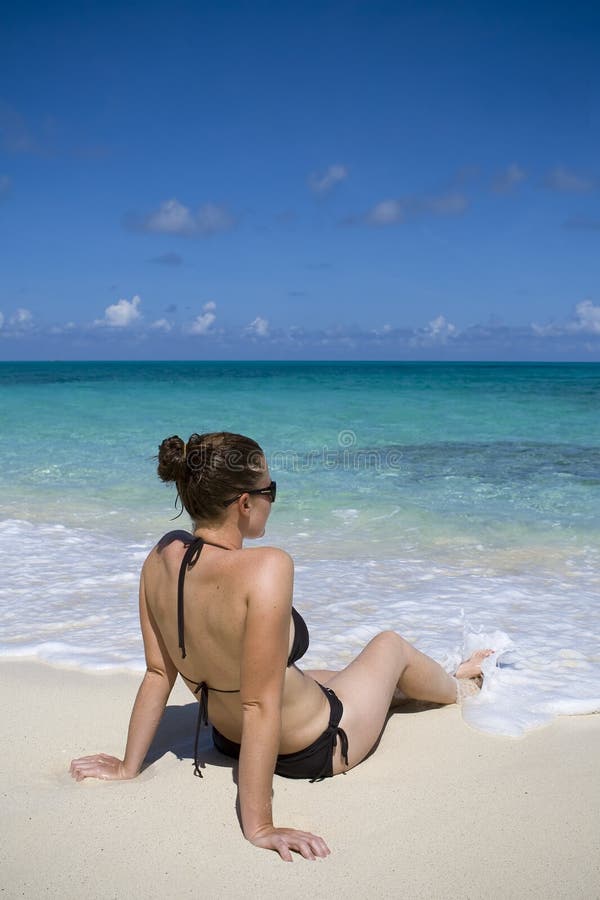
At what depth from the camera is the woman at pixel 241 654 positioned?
2.46m

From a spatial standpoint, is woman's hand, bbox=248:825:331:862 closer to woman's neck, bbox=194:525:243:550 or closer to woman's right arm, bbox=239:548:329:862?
woman's right arm, bbox=239:548:329:862

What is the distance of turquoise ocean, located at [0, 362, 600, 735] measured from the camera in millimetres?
4383

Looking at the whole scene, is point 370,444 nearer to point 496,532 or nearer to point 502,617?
point 496,532

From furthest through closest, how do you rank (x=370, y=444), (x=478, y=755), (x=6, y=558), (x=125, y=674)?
(x=370, y=444) → (x=6, y=558) → (x=125, y=674) → (x=478, y=755)

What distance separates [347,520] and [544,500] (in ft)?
8.76

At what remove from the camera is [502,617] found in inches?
204

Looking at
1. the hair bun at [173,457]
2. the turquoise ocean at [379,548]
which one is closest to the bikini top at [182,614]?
the hair bun at [173,457]

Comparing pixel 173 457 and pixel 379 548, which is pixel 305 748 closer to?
pixel 173 457

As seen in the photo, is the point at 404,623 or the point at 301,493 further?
the point at 301,493

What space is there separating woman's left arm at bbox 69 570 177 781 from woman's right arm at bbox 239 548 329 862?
0.51 meters

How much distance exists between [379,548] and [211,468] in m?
4.66

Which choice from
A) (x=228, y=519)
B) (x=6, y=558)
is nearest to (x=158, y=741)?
(x=228, y=519)

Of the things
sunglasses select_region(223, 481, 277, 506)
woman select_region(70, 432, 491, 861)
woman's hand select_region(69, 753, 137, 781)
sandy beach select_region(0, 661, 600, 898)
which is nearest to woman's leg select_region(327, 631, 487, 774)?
woman select_region(70, 432, 491, 861)

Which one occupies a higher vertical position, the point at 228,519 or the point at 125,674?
the point at 228,519
